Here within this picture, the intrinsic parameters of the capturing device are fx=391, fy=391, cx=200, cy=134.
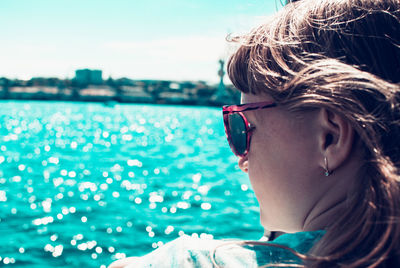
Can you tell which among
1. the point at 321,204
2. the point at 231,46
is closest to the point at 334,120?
the point at 321,204

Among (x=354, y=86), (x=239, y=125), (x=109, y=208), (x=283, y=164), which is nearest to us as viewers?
(x=354, y=86)

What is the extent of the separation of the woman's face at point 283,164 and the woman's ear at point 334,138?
3 centimetres

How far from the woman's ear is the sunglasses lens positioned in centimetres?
31

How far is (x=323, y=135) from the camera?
99cm

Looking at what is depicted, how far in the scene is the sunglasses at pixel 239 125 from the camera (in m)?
1.17

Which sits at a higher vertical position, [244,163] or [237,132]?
[237,132]

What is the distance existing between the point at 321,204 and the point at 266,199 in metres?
0.19

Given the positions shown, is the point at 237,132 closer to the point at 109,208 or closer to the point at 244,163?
the point at 244,163

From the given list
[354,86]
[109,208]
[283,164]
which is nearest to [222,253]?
[283,164]

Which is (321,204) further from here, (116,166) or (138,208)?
(116,166)

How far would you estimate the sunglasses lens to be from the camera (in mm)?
1271

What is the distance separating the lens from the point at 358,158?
95 cm

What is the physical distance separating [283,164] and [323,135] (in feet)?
0.50

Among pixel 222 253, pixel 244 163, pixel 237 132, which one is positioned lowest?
pixel 222 253
